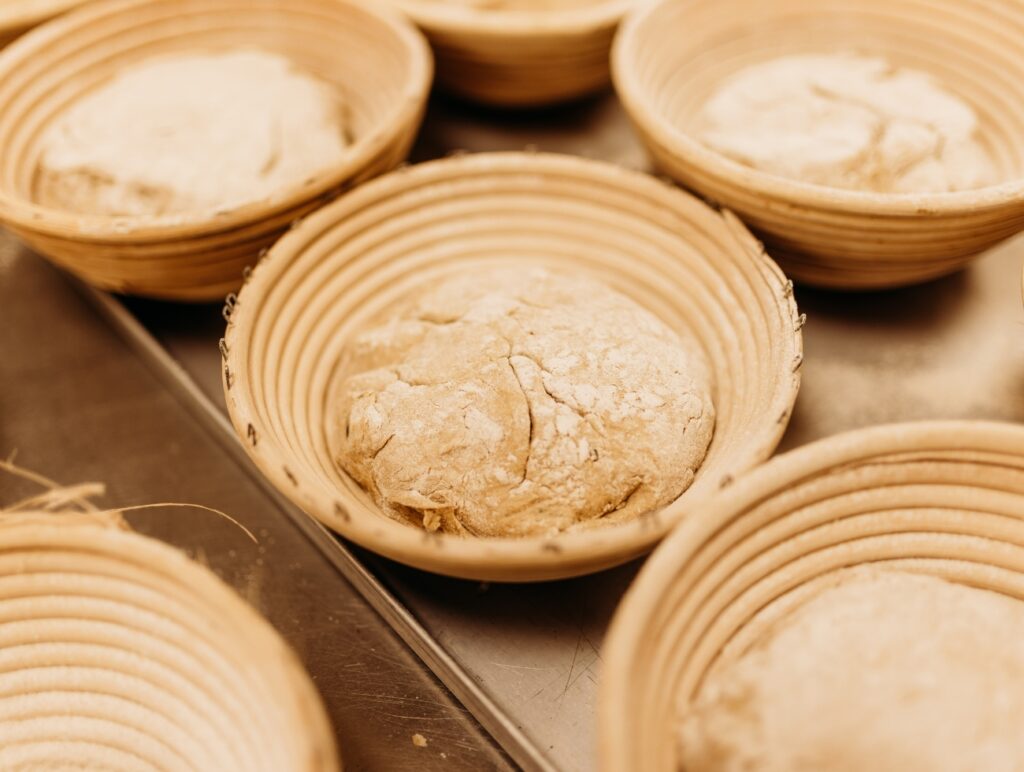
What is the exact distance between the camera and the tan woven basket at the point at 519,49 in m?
1.79

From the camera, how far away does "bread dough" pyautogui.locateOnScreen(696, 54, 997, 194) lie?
4.95ft

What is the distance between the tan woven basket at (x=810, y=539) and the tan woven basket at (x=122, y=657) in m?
0.41

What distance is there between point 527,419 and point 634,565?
1.12 feet

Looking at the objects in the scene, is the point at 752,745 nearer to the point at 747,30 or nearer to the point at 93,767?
the point at 93,767

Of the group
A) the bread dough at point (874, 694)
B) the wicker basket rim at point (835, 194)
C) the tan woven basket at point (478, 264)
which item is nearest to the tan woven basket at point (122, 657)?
the tan woven basket at point (478, 264)

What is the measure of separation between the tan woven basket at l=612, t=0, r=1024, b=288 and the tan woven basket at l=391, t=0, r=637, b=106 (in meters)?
0.15

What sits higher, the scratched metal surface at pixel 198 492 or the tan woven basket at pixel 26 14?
the tan woven basket at pixel 26 14

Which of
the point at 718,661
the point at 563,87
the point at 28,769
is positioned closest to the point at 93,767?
the point at 28,769

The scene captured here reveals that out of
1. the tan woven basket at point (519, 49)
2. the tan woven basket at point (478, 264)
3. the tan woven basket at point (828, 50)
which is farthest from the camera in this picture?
the tan woven basket at point (519, 49)

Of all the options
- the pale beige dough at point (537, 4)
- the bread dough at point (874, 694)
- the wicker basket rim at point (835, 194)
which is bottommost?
the bread dough at point (874, 694)

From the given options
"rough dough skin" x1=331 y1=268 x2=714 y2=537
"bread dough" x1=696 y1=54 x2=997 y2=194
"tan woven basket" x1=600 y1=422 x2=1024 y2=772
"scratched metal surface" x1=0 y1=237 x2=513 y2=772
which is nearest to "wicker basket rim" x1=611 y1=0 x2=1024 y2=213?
"bread dough" x1=696 y1=54 x2=997 y2=194

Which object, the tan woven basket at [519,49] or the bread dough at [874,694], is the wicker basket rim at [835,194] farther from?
the bread dough at [874,694]

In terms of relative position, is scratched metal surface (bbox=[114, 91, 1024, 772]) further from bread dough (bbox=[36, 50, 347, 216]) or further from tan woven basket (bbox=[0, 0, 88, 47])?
tan woven basket (bbox=[0, 0, 88, 47])

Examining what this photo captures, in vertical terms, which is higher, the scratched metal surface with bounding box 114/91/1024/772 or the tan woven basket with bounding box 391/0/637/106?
the tan woven basket with bounding box 391/0/637/106
